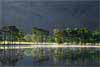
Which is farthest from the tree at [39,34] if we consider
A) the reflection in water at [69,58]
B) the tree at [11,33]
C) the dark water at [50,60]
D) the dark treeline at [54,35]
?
the dark water at [50,60]

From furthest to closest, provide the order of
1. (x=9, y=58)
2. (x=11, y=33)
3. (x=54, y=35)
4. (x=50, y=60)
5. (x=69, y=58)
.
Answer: (x=54, y=35)
(x=11, y=33)
(x=9, y=58)
(x=69, y=58)
(x=50, y=60)

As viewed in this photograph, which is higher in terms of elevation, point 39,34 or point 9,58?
point 39,34

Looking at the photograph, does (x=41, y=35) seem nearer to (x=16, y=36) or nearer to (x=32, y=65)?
(x=16, y=36)

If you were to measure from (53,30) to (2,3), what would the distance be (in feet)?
11.1

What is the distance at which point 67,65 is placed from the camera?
6.59m

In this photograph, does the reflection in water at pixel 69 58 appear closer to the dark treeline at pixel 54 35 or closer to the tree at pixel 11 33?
the dark treeline at pixel 54 35

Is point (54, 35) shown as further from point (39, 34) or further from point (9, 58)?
point (9, 58)

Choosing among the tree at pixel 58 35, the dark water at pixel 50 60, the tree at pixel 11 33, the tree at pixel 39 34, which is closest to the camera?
the dark water at pixel 50 60

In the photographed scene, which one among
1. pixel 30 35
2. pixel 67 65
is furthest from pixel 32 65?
pixel 30 35

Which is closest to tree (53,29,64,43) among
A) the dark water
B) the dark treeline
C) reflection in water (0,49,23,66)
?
the dark treeline

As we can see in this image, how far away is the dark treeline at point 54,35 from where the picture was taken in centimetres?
1745

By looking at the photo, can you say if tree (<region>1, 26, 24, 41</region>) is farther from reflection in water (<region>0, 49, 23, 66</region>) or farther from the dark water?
the dark water

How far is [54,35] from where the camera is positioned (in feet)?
59.7

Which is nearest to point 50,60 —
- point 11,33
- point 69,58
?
point 69,58
